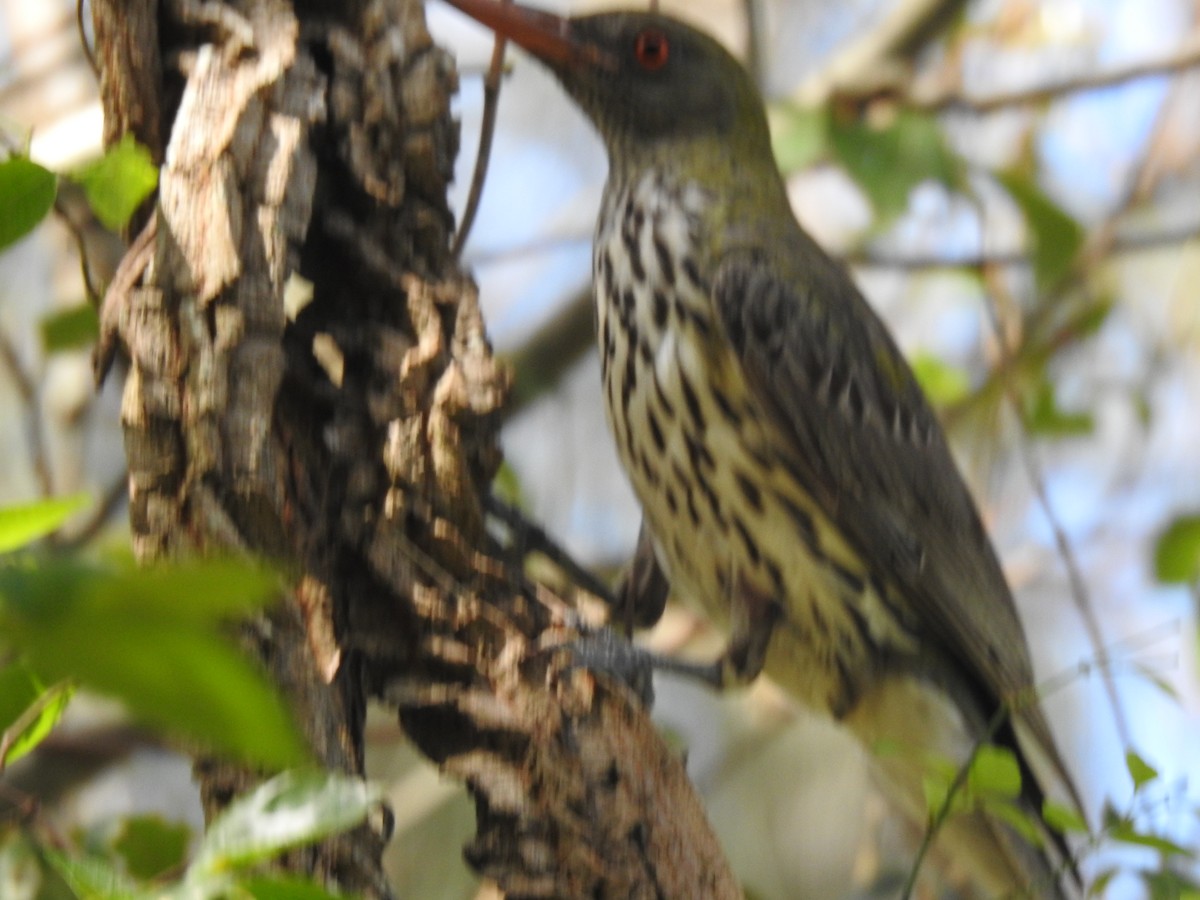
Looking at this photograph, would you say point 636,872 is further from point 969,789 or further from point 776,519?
point 776,519

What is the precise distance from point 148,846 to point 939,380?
1.79 m

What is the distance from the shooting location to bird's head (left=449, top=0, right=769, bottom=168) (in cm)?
186

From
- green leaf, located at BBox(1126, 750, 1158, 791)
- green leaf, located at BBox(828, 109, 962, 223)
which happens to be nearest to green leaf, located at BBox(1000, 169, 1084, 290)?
green leaf, located at BBox(828, 109, 962, 223)

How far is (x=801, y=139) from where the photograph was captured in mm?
2096

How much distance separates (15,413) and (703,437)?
1.71 meters

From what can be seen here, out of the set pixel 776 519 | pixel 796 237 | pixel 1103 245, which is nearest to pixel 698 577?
pixel 776 519

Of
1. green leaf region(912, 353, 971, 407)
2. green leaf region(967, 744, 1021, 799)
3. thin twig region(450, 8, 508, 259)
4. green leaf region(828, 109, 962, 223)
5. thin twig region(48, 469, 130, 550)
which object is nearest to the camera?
green leaf region(967, 744, 1021, 799)

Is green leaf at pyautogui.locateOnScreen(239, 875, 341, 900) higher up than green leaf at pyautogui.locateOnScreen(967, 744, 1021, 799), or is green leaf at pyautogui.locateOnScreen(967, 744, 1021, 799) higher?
green leaf at pyautogui.locateOnScreen(239, 875, 341, 900)

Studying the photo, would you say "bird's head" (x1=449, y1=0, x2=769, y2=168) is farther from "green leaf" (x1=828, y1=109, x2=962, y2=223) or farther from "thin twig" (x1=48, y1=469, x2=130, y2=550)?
"thin twig" (x1=48, y1=469, x2=130, y2=550)

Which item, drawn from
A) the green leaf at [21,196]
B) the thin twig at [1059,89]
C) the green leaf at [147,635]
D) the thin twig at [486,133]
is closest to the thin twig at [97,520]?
the thin twig at [486,133]

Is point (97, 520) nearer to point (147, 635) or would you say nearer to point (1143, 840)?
point (1143, 840)

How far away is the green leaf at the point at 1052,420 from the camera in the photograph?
7.61 ft

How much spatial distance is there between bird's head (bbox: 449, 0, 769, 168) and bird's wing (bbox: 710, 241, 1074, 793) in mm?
235

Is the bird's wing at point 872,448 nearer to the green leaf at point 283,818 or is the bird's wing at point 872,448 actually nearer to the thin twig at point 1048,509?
the thin twig at point 1048,509
